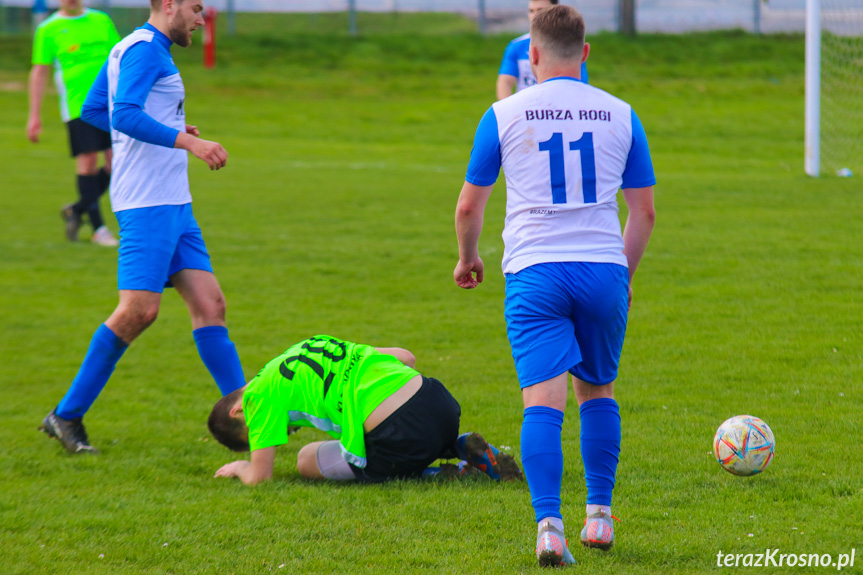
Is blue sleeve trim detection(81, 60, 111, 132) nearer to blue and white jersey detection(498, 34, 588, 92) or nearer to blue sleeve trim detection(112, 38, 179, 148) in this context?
blue sleeve trim detection(112, 38, 179, 148)

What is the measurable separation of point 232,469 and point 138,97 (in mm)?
1813

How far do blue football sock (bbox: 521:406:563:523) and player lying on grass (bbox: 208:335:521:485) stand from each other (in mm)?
1020

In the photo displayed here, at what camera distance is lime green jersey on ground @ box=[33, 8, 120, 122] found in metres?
10.0

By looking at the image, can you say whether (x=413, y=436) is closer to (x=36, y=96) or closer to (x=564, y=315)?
(x=564, y=315)

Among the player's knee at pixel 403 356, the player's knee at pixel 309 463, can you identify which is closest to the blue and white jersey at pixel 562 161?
the player's knee at pixel 403 356

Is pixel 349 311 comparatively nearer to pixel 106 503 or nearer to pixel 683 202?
Result: pixel 106 503

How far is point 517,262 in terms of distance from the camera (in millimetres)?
3404

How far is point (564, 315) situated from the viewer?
335 centimetres

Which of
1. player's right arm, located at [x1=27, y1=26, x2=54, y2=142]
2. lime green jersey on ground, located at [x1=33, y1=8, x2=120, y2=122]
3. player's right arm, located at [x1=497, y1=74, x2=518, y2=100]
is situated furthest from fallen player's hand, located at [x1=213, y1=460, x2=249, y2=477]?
player's right arm, located at [x1=27, y1=26, x2=54, y2=142]

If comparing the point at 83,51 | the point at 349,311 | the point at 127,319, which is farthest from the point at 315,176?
the point at 127,319

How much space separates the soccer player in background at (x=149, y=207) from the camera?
15.6 feet

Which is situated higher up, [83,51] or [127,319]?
[83,51]

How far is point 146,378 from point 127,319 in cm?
158

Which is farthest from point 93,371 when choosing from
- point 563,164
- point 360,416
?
point 563,164
